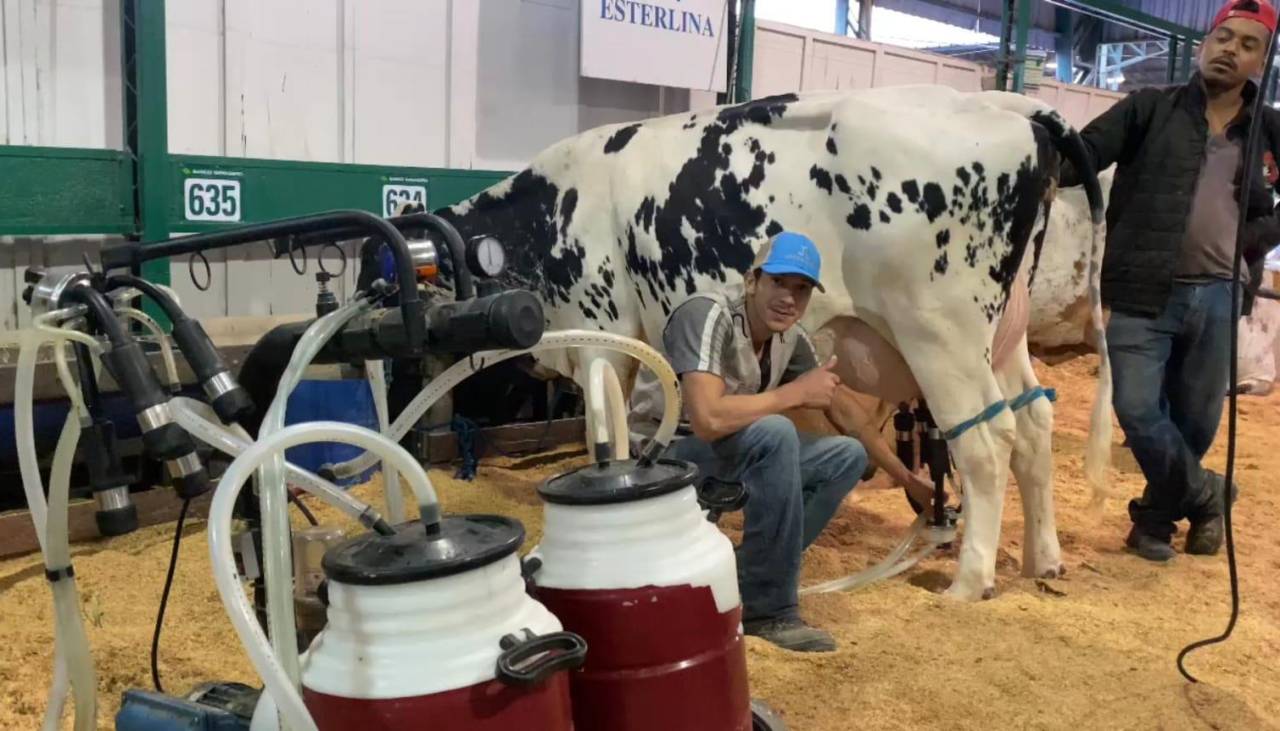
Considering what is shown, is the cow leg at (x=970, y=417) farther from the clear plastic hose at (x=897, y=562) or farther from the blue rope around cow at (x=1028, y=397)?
the blue rope around cow at (x=1028, y=397)

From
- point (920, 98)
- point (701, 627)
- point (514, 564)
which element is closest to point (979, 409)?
point (920, 98)

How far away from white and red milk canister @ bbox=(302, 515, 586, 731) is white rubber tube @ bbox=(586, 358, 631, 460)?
41 cm

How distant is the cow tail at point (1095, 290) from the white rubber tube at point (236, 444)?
252 centimetres

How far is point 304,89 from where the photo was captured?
4770mm

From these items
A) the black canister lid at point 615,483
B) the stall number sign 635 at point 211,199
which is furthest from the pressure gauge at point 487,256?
the stall number sign 635 at point 211,199

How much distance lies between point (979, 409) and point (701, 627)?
195cm

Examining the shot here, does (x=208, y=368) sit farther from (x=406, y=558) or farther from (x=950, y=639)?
(x=950, y=639)

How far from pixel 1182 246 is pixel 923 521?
1.24 m

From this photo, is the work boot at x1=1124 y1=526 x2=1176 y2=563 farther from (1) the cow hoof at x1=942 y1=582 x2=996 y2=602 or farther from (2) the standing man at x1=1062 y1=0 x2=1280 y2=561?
(1) the cow hoof at x1=942 y1=582 x2=996 y2=602

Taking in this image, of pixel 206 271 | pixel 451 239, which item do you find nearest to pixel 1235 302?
pixel 451 239

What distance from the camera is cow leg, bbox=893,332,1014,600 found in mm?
3139

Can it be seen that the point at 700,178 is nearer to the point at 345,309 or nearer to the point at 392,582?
the point at 345,309

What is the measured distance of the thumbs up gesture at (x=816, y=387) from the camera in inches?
92.8

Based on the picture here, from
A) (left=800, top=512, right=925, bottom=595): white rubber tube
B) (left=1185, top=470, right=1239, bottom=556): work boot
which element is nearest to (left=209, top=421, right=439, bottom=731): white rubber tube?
(left=800, top=512, right=925, bottom=595): white rubber tube
